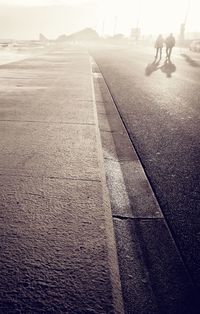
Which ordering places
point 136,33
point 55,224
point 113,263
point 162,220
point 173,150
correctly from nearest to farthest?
point 113,263 → point 55,224 → point 162,220 → point 173,150 → point 136,33

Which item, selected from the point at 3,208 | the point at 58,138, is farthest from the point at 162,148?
the point at 3,208

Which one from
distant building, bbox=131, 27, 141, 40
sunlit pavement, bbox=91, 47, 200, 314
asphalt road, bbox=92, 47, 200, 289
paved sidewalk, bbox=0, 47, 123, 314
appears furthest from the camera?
distant building, bbox=131, 27, 141, 40

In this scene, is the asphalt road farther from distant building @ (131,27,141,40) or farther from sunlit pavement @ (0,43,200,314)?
distant building @ (131,27,141,40)

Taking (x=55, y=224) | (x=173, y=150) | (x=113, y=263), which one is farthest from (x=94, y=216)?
(x=173, y=150)

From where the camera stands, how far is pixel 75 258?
169 centimetres

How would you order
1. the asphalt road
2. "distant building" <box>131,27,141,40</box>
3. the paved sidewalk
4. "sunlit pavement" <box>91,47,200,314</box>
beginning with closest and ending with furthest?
the paved sidewalk
"sunlit pavement" <box>91,47,200,314</box>
the asphalt road
"distant building" <box>131,27,141,40</box>

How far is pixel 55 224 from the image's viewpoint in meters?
1.99

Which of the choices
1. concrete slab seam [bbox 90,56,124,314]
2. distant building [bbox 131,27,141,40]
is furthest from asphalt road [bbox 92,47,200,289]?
distant building [bbox 131,27,141,40]

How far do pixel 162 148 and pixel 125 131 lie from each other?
0.93 metres

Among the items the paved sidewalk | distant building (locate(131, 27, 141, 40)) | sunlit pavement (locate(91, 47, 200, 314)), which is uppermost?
distant building (locate(131, 27, 141, 40))

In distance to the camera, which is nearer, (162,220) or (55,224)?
(55,224)

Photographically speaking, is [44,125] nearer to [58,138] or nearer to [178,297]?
[58,138]

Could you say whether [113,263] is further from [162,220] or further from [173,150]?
[173,150]

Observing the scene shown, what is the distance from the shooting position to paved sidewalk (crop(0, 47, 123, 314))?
4.74 ft
